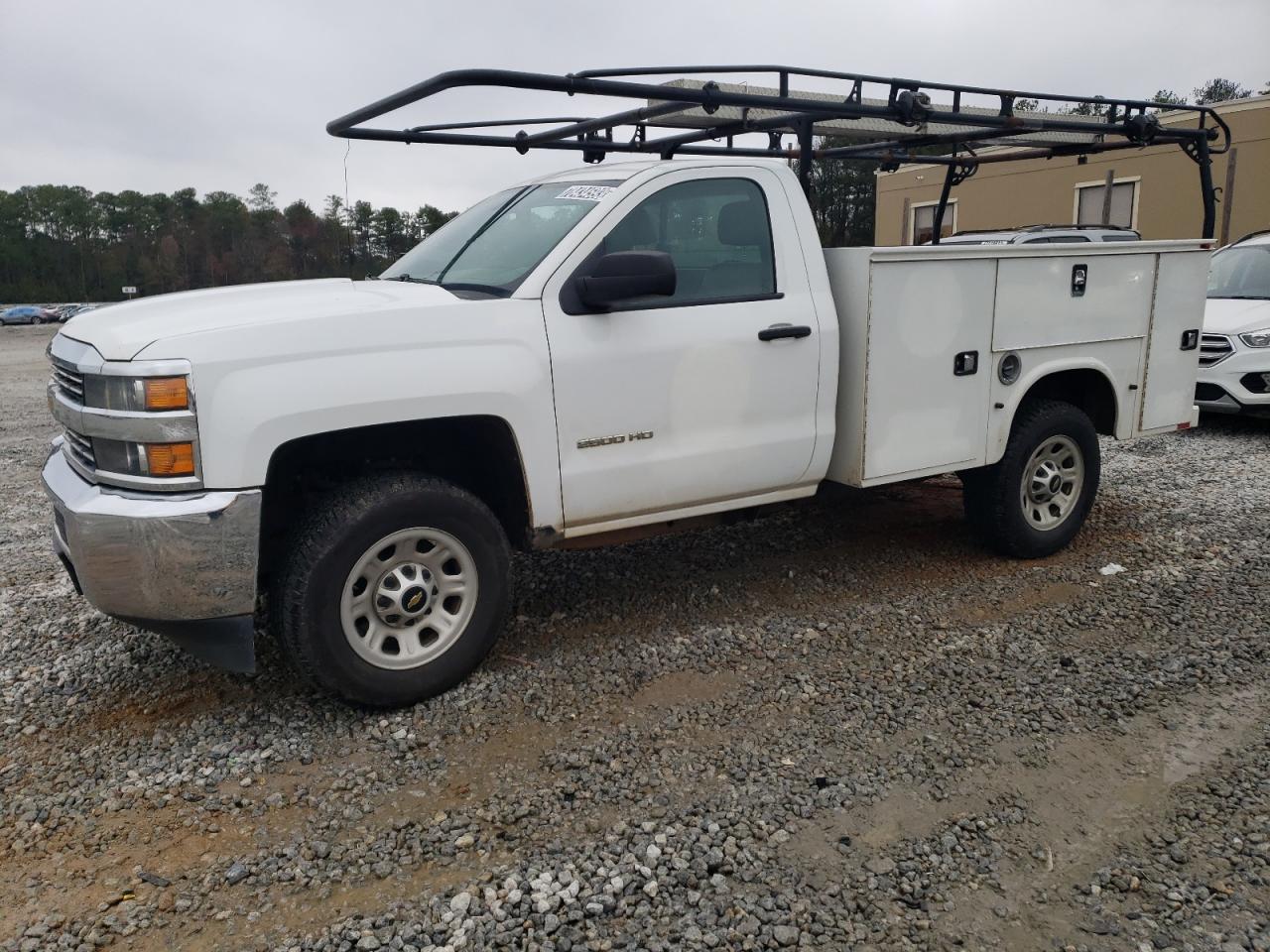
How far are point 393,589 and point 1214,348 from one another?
27.7 feet

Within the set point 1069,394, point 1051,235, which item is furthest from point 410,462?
point 1051,235

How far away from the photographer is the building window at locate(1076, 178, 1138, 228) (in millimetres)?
25172

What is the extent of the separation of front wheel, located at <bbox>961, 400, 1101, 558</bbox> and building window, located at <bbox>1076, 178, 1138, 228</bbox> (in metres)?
22.9

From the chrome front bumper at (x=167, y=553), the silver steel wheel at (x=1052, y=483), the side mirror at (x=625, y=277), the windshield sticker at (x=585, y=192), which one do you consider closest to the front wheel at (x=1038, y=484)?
the silver steel wheel at (x=1052, y=483)

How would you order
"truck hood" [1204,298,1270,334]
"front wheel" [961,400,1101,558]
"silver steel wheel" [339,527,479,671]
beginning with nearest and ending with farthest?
"silver steel wheel" [339,527,479,671]
"front wheel" [961,400,1101,558]
"truck hood" [1204,298,1270,334]

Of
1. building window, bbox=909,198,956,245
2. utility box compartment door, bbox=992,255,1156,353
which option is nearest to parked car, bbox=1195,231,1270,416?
utility box compartment door, bbox=992,255,1156,353

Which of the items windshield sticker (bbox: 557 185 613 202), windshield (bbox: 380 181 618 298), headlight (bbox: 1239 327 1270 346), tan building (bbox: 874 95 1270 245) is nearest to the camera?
windshield (bbox: 380 181 618 298)

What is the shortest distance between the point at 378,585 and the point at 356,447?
553 millimetres

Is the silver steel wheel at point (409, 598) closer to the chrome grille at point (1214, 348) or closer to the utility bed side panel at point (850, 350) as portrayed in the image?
the utility bed side panel at point (850, 350)

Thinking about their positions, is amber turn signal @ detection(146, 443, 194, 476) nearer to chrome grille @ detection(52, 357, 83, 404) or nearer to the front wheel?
chrome grille @ detection(52, 357, 83, 404)

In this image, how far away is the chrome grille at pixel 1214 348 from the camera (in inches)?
355

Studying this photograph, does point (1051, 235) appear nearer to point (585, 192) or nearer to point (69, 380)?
point (585, 192)

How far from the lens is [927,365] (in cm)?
482

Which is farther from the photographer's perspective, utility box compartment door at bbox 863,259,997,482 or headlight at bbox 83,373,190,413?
utility box compartment door at bbox 863,259,997,482
